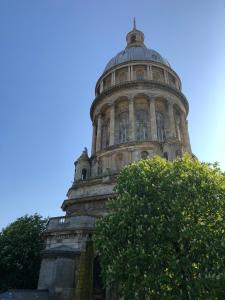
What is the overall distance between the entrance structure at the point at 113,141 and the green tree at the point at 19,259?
14.8 ft

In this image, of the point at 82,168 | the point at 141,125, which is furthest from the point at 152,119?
the point at 82,168

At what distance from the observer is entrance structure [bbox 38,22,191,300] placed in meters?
22.2

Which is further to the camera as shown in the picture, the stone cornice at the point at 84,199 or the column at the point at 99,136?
the column at the point at 99,136

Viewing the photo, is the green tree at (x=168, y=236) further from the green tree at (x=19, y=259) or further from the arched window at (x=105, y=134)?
the arched window at (x=105, y=134)

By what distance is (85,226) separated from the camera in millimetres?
23359

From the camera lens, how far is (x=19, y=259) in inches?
1050

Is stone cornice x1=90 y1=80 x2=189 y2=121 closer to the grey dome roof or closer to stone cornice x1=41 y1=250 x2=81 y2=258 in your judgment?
the grey dome roof

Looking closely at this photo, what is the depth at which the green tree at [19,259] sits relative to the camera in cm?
2623

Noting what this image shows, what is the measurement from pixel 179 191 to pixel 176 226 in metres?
2.08

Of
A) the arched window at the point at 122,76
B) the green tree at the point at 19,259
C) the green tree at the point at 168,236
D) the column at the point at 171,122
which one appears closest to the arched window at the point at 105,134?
the arched window at the point at 122,76

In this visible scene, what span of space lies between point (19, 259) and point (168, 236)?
58.8ft

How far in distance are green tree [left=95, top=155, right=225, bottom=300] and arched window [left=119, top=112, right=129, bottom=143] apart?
739 inches

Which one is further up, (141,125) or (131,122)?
(141,125)

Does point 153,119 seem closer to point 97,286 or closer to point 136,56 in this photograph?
point 136,56
